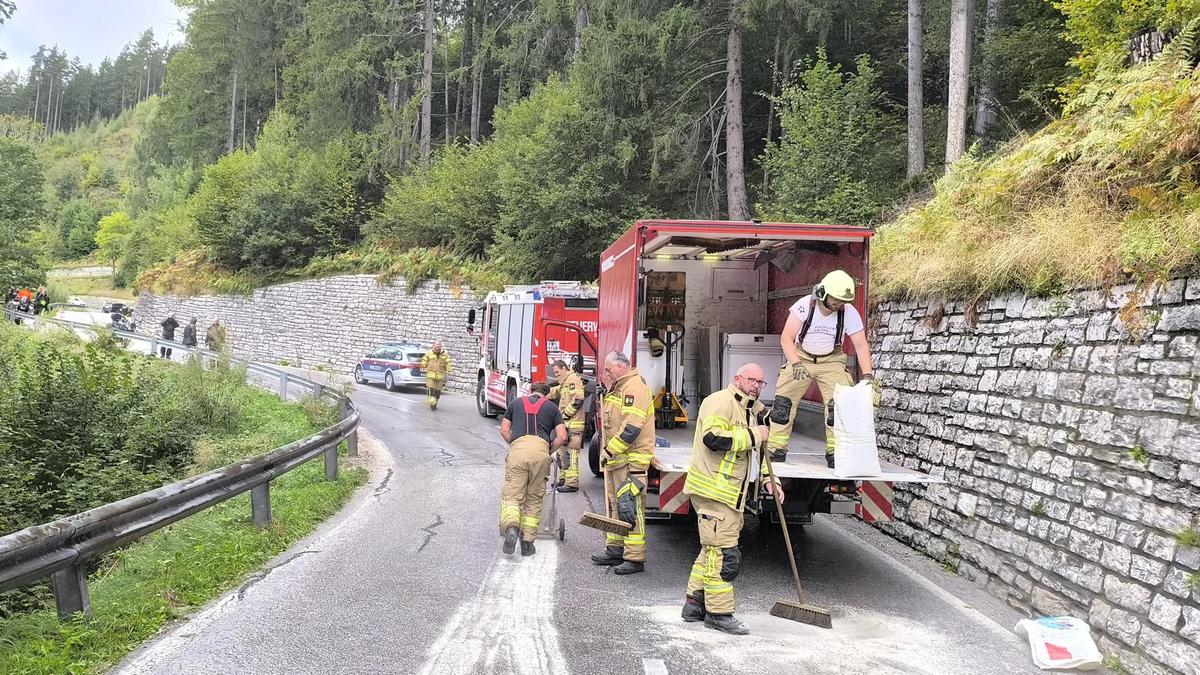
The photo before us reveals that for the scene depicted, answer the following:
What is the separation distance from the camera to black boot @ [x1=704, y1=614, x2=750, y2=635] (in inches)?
222

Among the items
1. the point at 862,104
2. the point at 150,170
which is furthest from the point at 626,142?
the point at 150,170

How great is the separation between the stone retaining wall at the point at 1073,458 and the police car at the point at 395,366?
1911 centimetres

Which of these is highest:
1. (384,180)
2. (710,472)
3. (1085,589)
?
(384,180)

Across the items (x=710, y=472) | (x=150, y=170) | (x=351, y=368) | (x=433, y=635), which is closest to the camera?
(x=433, y=635)

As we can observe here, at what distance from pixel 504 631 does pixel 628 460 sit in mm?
2155

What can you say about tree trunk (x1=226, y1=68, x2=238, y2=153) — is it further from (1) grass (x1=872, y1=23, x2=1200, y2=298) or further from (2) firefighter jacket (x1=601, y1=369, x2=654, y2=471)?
(2) firefighter jacket (x1=601, y1=369, x2=654, y2=471)

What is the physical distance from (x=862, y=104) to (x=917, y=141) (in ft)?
5.18

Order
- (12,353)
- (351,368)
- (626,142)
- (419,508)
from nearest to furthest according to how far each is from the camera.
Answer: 1. (419,508)
2. (12,353)
3. (626,142)
4. (351,368)

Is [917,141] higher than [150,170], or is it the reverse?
[150,170]

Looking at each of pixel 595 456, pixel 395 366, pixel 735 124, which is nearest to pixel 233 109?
pixel 395 366

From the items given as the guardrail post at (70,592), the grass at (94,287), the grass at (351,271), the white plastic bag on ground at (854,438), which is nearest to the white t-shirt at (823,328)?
the white plastic bag on ground at (854,438)

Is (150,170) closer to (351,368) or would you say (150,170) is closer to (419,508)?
(351,368)

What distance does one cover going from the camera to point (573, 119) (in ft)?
80.2

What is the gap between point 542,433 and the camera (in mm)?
8055
